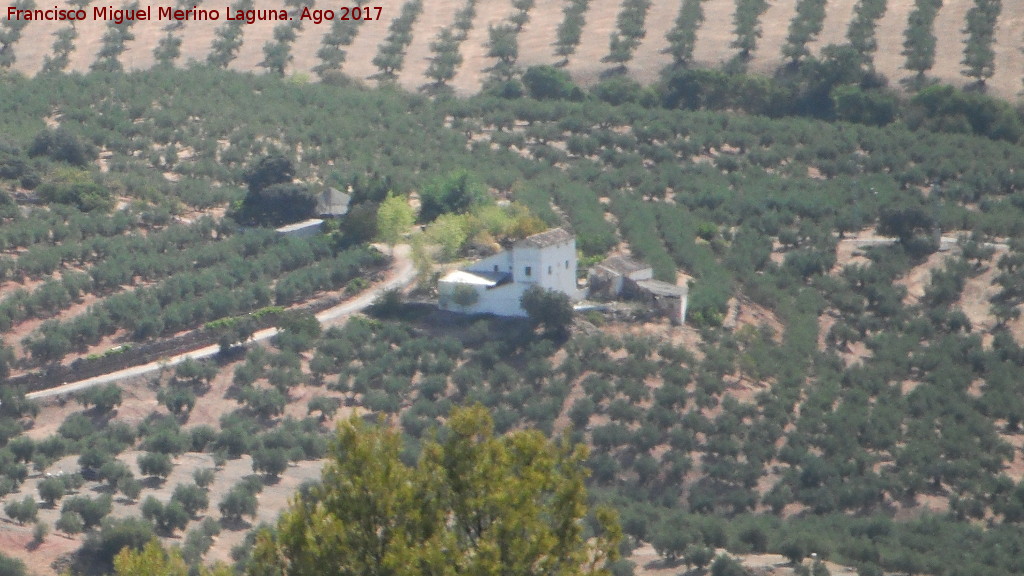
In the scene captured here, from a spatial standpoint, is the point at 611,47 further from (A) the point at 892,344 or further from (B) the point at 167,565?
(B) the point at 167,565

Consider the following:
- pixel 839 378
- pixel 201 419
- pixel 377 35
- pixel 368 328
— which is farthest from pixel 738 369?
pixel 377 35

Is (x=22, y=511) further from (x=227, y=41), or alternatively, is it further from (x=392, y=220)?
(x=227, y=41)

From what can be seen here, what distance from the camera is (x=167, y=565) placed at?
16.2 metres

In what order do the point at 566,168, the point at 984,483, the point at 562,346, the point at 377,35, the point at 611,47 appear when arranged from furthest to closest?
the point at 377,35
the point at 611,47
the point at 566,168
the point at 562,346
the point at 984,483

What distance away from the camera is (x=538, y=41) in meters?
85.5

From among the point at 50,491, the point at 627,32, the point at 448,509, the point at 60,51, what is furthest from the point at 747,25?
the point at 448,509

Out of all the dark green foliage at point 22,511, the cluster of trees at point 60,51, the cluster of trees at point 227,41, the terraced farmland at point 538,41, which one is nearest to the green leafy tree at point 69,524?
the dark green foliage at point 22,511

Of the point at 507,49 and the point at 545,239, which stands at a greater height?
the point at 507,49

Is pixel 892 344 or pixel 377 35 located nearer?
pixel 892 344

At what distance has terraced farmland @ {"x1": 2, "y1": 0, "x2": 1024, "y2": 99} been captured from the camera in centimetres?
8100

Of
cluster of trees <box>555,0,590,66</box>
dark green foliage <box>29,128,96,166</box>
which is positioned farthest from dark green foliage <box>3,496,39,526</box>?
cluster of trees <box>555,0,590,66</box>

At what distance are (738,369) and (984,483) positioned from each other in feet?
28.4

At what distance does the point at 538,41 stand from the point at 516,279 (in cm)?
3884

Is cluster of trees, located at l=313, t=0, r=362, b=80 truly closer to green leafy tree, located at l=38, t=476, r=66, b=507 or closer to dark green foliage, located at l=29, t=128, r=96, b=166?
dark green foliage, located at l=29, t=128, r=96, b=166
